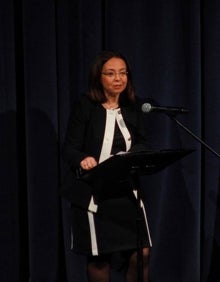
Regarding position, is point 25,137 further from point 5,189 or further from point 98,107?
point 98,107

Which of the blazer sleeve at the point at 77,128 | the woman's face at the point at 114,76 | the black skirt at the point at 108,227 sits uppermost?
the woman's face at the point at 114,76

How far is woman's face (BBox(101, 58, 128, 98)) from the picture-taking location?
2.28 metres

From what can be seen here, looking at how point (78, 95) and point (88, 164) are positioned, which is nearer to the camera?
point (88, 164)

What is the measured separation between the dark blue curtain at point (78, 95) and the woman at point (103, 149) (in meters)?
0.66

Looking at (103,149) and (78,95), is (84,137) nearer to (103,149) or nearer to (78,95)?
(103,149)

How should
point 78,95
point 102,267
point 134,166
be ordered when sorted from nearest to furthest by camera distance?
point 134,166, point 102,267, point 78,95

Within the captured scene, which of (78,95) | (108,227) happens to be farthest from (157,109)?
(78,95)

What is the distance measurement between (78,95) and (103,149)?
31.6 inches

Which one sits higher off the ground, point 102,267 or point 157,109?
point 157,109

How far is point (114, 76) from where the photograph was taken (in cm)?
228

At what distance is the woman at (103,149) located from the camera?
Answer: 227cm

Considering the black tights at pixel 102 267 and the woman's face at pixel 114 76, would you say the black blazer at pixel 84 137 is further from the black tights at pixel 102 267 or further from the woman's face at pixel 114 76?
the black tights at pixel 102 267

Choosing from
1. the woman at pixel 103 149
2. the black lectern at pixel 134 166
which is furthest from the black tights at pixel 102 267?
the black lectern at pixel 134 166

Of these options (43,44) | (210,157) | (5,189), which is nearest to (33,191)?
(5,189)
